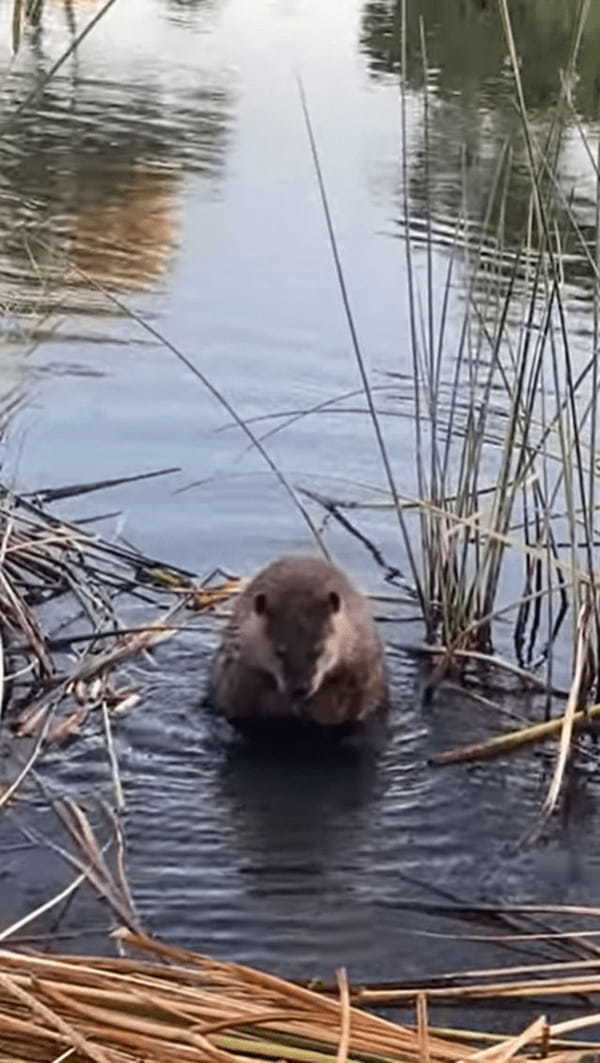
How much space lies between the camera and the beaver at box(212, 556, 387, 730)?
17.3ft

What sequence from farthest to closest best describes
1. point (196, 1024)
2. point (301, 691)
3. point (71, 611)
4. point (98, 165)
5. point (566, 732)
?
point (98, 165) < point (71, 611) < point (301, 691) < point (566, 732) < point (196, 1024)

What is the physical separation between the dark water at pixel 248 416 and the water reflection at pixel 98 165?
0.04m

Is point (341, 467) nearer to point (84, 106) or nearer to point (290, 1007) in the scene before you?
point (290, 1007)

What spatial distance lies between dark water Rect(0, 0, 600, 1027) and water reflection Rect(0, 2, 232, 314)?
0.12 feet

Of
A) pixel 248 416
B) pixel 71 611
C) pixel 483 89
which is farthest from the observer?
pixel 483 89

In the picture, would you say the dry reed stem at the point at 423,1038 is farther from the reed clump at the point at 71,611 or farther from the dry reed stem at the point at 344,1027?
the reed clump at the point at 71,611

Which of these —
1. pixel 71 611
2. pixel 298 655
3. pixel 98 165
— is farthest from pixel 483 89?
pixel 298 655

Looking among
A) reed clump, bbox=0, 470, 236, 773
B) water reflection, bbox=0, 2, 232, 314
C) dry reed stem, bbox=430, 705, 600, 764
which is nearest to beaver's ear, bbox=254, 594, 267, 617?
reed clump, bbox=0, 470, 236, 773

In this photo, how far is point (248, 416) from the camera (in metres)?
7.96

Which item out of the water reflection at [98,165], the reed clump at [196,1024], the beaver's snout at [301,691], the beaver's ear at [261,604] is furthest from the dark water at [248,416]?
the reed clump at [196,1024]

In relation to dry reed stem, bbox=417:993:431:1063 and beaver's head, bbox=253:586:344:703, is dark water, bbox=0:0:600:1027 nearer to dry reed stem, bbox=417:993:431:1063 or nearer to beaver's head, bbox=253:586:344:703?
beaver's head, bbox=253:586:344:703

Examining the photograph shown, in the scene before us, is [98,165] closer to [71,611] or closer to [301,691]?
[71,611]

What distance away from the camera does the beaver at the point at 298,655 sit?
5258mm

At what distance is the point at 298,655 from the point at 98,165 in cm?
852
